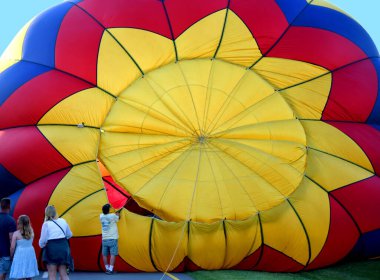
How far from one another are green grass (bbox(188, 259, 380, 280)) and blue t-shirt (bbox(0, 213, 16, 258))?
99.5 inches

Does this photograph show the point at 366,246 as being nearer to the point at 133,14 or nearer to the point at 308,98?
the point at 308,98

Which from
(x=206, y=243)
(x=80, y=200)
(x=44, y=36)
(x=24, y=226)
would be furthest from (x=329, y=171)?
(x=44, y=36)

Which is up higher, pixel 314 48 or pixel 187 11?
pixel 187 11

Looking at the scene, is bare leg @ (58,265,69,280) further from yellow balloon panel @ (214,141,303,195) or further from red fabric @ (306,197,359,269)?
red fabric @ (306,197,359,269)

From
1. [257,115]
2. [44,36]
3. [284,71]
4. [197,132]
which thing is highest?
[44,36]

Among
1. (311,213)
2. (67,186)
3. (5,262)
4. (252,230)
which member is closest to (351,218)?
(311,213)

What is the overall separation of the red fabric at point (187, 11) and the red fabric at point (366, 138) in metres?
2.46

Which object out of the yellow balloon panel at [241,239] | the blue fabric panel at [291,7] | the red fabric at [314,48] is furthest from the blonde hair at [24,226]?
the blue fabric panel at [291,7]

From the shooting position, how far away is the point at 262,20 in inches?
424

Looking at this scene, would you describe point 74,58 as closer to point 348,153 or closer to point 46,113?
point 46,113

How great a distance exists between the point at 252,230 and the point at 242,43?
2.93 m

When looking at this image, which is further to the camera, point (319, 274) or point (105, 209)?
point (319, 274)

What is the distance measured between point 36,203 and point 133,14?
10.6ft

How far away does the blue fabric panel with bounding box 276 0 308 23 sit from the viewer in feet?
35.9
